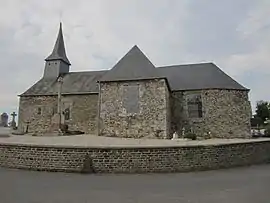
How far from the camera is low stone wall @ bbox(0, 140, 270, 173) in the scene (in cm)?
961

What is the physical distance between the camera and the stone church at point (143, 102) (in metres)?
21.2

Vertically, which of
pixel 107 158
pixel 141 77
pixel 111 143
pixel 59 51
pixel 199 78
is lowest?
pixel 107 158

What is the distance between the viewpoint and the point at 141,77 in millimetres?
21609

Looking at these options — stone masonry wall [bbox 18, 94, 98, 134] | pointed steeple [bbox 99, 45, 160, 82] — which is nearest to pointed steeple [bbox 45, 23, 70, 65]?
stone masonry wall [bbox 18, 94, 98, 134]

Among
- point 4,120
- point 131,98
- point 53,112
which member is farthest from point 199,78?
point 4,120

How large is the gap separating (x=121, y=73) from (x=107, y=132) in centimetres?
488

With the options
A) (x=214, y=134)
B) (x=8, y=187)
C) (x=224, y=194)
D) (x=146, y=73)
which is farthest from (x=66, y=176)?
(x=214, y=134)

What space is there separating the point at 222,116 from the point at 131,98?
26.3 ft

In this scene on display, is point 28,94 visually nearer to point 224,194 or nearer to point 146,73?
point 146,73

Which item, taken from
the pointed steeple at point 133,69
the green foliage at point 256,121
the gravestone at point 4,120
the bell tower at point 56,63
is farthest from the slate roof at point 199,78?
the gravestone at point 4,120

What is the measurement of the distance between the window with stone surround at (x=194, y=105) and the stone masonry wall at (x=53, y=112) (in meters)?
8.38

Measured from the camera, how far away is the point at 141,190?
22.2 feet

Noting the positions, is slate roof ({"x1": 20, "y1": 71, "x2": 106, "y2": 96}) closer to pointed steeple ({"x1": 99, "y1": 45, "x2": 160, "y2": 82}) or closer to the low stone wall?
pointed steeple ({"x1": 99, "y1": 45, "x2": 160, "y2": 82})

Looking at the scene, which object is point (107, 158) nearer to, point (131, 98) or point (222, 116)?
point (131, 98)
